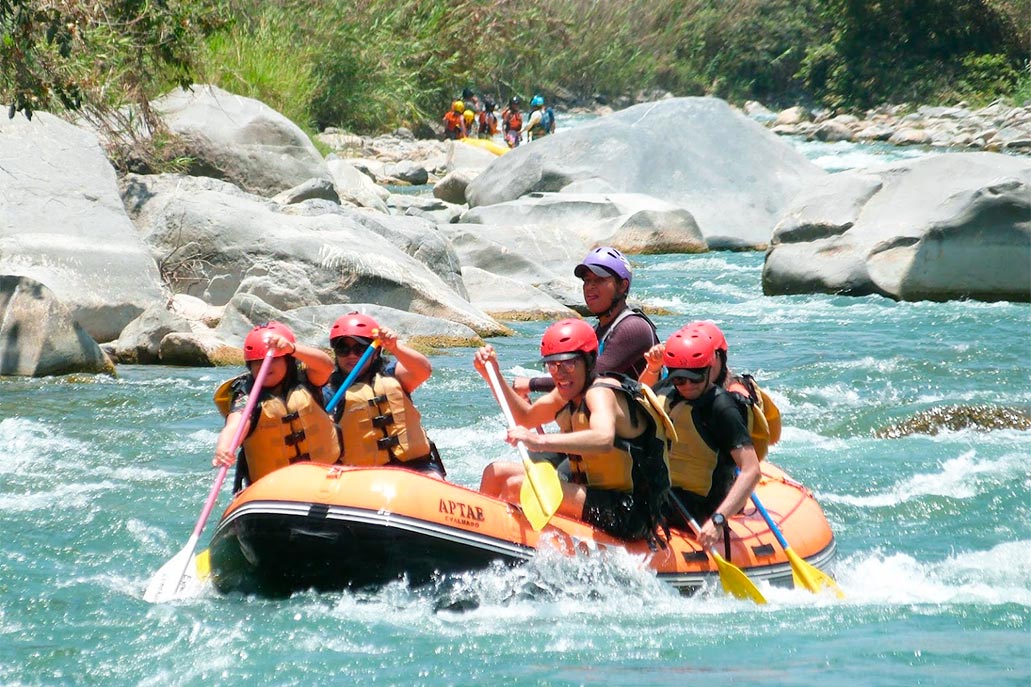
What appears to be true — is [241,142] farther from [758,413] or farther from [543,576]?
[543,576]

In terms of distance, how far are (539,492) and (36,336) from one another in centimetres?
574

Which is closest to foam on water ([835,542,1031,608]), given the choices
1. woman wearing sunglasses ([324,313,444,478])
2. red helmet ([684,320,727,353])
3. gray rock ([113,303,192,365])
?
red helmet ([684,320,727,353])

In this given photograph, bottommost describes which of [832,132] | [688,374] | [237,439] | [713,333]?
[832,132]

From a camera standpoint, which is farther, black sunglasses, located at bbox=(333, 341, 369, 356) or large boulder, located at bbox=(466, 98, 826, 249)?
large boulder, located at bbox=(466, 98, 826, 249)

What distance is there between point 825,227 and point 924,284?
1.36m

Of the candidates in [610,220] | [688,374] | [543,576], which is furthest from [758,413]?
[610,220]

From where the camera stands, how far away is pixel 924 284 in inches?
522

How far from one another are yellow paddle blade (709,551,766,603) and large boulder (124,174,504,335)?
258 inches

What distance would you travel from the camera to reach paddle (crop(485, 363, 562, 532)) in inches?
206

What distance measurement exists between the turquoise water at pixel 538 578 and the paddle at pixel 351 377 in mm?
922

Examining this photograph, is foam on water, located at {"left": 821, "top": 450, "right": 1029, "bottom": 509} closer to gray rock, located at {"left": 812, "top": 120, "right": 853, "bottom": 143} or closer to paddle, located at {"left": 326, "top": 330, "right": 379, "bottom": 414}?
paddle, located at {"left": 326, "top": 330, "right": 379, "bottom": 414}

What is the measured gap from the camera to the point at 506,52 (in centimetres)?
3303

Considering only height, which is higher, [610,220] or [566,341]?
[566,341]

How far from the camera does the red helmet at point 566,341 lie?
544 cm
